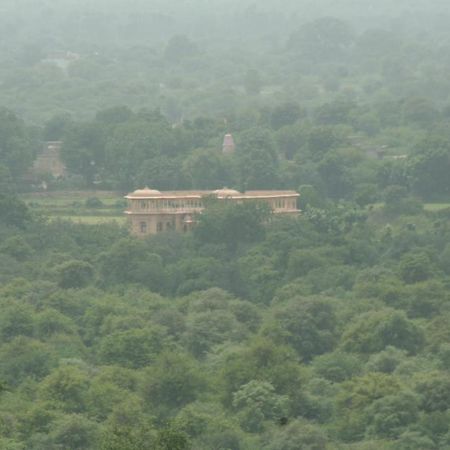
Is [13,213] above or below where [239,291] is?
above

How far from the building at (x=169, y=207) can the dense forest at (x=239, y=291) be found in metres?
0.66

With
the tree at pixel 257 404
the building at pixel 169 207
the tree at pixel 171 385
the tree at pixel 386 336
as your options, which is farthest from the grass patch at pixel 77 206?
the tree at pixel 257 404

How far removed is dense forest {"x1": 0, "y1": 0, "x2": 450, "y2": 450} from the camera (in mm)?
44625

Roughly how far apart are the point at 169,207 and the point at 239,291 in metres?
7.93

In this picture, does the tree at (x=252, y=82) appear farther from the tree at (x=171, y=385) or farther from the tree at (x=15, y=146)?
the tree at (x=171, y=385)

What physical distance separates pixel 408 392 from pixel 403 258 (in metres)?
14.3

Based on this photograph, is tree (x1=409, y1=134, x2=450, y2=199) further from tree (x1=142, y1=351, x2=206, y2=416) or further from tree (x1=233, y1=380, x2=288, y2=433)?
tree (x1=233, y1=380, x2=288, y2=433)

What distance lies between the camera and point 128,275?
59156 mm

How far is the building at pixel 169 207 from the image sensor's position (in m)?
65.5

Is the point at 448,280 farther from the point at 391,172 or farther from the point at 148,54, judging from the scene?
the point at 148,54

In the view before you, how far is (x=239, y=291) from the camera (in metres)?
58.7

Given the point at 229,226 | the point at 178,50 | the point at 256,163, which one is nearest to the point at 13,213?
the point at 229,226

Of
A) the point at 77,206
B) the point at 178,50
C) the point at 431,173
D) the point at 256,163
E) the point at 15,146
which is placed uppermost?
the point at 178,50

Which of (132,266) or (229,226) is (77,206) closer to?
(229,226)
